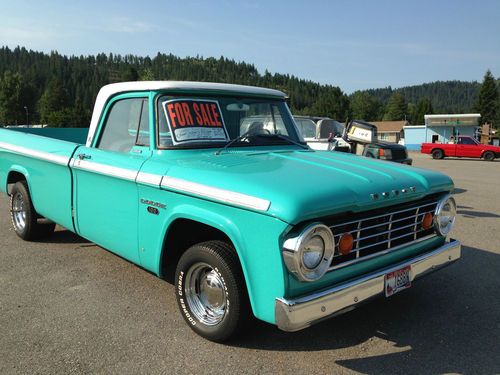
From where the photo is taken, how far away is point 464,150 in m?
26.5

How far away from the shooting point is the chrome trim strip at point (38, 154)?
4420mm

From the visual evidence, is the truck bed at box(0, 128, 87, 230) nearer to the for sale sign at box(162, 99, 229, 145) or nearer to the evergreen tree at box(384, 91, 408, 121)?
the for sale sign at box(162, 99, 229, 145)

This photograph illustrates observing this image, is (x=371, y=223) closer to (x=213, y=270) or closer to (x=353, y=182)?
(x=353, y=182)

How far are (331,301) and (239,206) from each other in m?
0.79

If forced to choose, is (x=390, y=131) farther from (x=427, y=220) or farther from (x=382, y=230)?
(x=382, y=230)

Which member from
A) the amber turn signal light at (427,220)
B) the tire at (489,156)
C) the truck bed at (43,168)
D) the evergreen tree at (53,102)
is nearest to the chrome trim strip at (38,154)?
the truck bed at (43,168)

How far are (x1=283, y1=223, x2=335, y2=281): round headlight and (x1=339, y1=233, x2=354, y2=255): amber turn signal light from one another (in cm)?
16

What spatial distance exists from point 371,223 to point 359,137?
3.66 meters

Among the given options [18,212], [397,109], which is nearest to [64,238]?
[18,212]

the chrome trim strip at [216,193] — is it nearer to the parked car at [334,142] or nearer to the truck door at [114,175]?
the truck door at [114,175]

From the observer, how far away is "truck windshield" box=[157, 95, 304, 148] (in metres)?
3.69

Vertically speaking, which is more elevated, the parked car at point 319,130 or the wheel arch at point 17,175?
the parked car at point 319,130

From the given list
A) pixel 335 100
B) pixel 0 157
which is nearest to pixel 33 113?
pixel 335 100

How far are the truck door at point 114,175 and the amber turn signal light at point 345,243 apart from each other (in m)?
1.71
